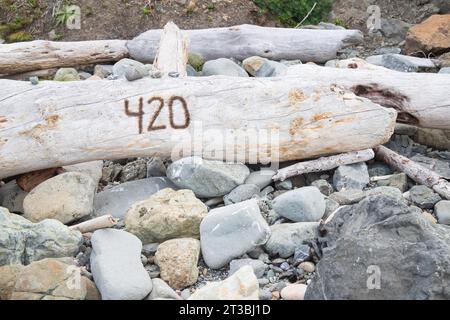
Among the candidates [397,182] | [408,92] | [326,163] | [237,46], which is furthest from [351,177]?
[237,46]

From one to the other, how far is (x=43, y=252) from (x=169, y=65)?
8.18ft

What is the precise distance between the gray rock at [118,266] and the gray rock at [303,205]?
1.10 meters

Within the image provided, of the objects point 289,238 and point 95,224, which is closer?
point 289,238

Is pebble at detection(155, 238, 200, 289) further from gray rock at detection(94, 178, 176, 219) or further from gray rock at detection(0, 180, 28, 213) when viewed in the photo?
gray rock at detection(0, 180, 28, 213)

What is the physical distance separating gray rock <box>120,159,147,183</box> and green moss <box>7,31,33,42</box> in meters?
4.53

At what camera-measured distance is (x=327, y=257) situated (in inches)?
126

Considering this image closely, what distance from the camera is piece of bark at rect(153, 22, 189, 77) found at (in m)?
5.71

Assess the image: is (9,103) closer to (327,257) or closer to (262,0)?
(327,257)

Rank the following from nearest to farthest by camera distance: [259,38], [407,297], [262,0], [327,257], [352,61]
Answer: [407,297]
[327,257]
[352,61]
[259,38]
[262,0]

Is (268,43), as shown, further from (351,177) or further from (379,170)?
(351,177)

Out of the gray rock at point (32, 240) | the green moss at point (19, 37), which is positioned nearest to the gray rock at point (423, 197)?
the gray rock at point (32, 240)

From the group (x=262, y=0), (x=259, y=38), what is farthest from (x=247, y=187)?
(x=262, y=0)

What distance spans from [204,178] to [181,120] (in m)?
0.54

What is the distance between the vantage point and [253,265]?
3797 millimetres
